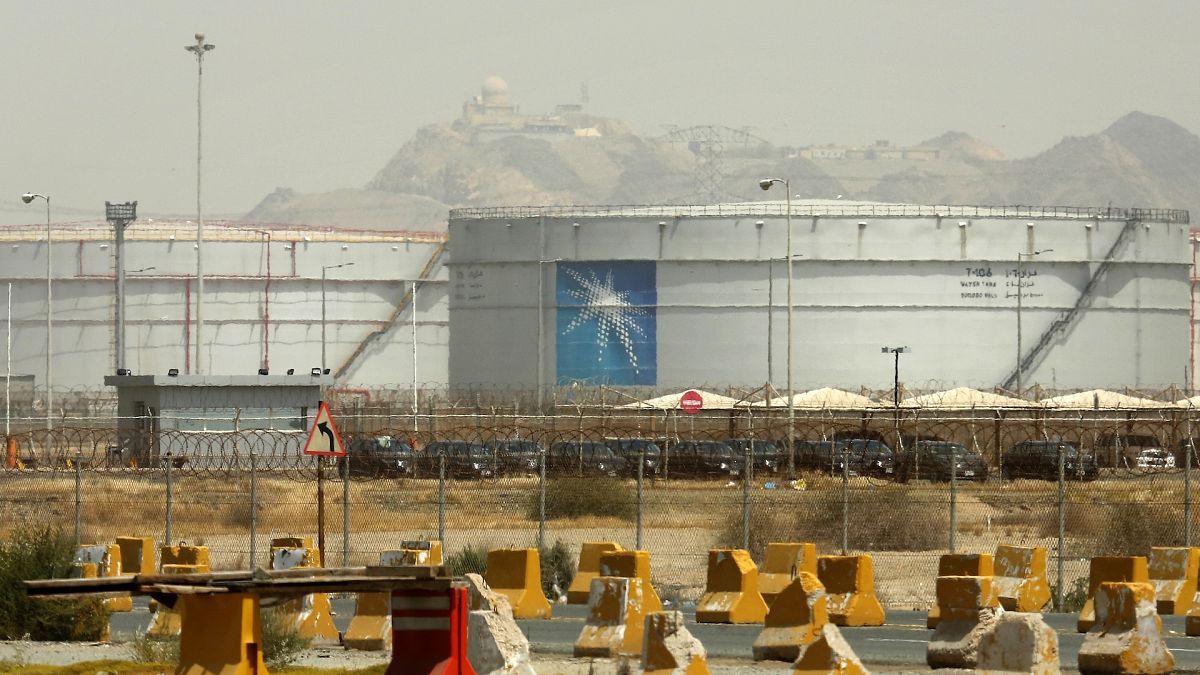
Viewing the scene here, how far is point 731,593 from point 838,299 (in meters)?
53.9

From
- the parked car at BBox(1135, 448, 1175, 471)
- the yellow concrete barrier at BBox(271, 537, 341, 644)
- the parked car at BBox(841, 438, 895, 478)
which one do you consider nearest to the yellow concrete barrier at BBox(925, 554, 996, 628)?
the yellow concrete barrier at BBox(271, 537, 341, 644)

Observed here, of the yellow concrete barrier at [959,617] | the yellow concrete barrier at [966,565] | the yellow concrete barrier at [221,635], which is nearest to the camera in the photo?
the yellow concrete barrier at [221,635]

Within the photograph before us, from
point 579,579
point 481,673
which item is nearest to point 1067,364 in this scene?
point 579,579

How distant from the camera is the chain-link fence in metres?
28.2

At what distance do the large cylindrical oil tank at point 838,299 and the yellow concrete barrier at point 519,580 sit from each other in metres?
52.3

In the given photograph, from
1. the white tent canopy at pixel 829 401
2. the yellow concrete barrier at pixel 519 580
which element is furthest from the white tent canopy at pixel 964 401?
the yellow concrete barrier at pixel 519 580

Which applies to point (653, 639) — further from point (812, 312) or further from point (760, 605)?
point (812, 312)

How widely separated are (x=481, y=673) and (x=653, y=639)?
1404 millimetres

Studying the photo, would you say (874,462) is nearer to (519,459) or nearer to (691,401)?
(519,459)

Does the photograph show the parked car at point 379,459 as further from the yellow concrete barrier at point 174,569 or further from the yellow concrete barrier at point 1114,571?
the yellow concrete barrier at point 1114,571

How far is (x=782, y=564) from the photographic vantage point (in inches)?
862

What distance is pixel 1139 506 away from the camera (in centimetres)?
3041

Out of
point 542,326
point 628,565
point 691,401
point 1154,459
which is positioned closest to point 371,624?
point 628,565

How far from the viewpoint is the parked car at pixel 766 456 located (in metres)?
46.3
